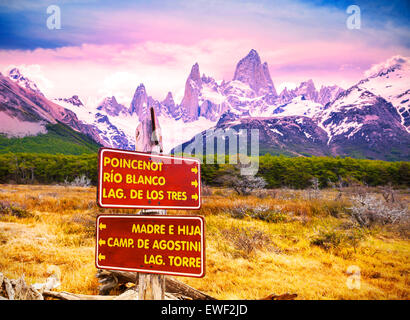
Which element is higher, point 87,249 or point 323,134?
point 323,134

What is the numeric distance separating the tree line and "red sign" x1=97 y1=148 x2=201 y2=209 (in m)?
19.1

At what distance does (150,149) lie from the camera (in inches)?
104

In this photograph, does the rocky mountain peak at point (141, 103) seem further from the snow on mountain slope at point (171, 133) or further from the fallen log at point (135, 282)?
the fallen log at point (135, 282)

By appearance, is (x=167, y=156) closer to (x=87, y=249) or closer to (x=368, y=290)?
(x=368, y=290)

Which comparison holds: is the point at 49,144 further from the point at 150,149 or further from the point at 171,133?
the point at 150,149

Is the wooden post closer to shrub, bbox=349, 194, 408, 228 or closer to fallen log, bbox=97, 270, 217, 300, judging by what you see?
fallen log, bbox=97, 270, 217, 300

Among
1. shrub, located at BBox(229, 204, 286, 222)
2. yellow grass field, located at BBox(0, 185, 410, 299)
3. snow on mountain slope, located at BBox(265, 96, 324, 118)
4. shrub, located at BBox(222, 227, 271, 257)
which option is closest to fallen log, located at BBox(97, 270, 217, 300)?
yellow grass field, located at BBox(0, 185, 410, 299)

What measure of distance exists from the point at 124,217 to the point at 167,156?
72 centimetres

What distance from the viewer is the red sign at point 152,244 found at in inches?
90.0

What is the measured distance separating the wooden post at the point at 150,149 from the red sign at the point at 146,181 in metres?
0.18

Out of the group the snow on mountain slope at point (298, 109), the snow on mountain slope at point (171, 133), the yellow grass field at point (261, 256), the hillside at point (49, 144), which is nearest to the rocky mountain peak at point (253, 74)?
the snow on mountain slope at point (298, 109)
